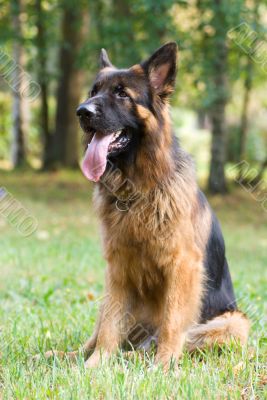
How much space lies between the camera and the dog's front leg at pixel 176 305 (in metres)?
4.61

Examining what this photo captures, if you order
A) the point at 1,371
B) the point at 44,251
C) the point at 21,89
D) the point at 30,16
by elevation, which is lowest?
the point at 44,251

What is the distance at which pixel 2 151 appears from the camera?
29.8 m

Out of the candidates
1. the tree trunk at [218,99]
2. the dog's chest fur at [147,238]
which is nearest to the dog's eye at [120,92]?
the dog's chest fur at [147,238]

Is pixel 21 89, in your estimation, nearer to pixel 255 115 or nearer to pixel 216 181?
pixel 216 181

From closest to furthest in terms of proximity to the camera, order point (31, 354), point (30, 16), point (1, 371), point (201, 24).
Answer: point (1, 371)
point (31, 354)
point (201, 24)
point (30, 16)

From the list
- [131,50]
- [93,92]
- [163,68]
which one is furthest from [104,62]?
[131,50]

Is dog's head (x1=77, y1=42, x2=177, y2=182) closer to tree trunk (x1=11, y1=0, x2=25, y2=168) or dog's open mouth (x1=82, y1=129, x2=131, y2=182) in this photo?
dog's open mouth (x1=82, y1=129, x2=131, y2=182)

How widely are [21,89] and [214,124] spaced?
6179 millimetres

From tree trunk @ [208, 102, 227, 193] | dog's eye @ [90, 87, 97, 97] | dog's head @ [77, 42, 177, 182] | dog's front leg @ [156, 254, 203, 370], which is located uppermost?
dog's eye @ [90, 87, 97, 97]

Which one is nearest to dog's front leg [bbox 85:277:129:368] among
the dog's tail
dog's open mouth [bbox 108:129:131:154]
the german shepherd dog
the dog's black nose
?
the german shepherd dog

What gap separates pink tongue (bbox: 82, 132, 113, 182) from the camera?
15.3 feet

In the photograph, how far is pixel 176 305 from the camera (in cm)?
467

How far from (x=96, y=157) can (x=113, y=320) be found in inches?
52.0

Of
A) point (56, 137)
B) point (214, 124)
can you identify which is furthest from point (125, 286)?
point (56, 137)
